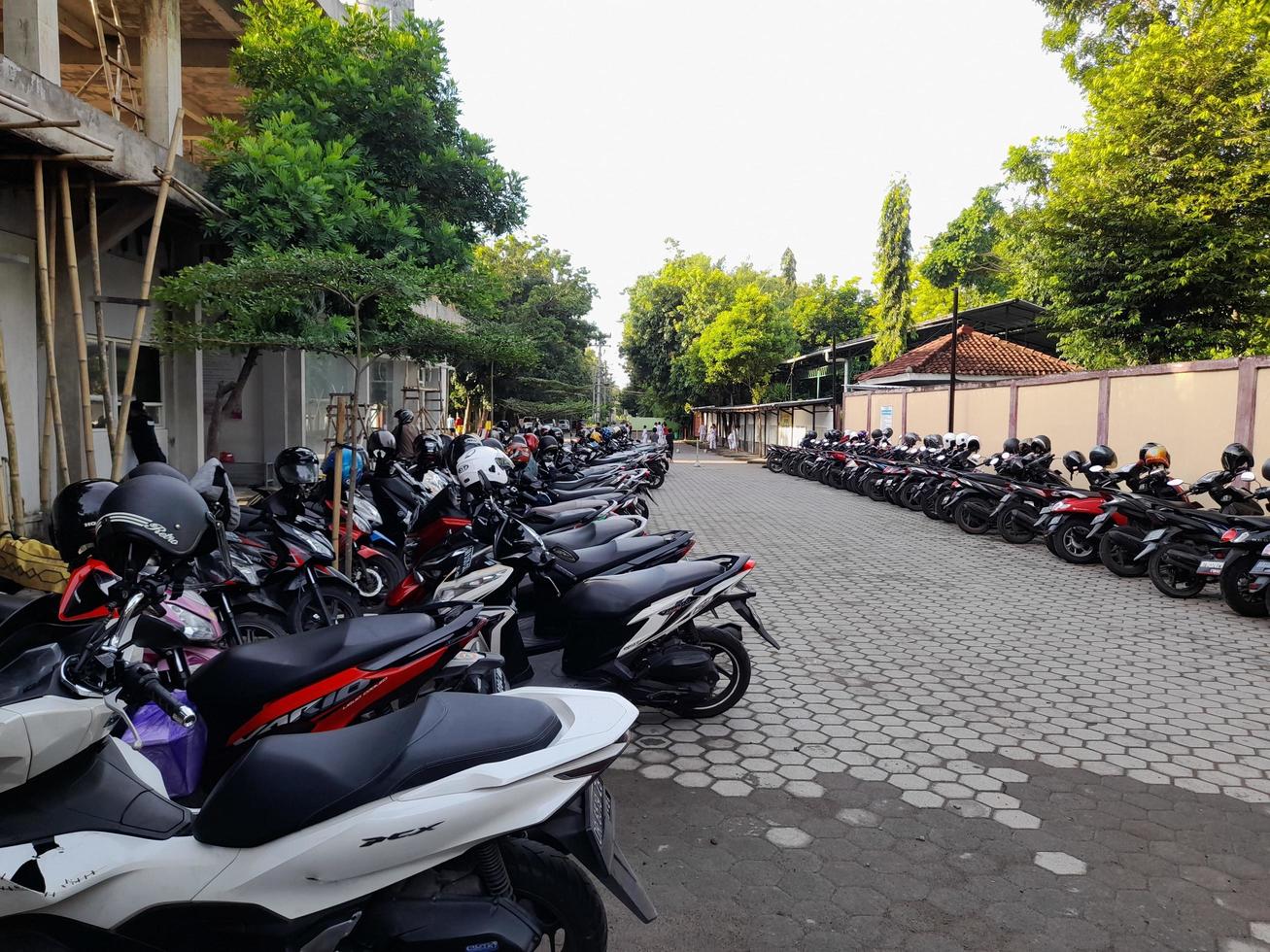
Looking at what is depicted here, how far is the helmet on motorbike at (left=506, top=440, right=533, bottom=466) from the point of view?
368 inches

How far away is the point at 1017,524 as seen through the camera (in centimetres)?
1013

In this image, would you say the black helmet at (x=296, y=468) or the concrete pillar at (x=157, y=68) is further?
the concrete pillar at (x=157, y=68)

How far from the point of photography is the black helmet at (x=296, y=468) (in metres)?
5.46

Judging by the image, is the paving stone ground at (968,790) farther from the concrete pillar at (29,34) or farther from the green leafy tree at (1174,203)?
the green leafy tree at (1174,203)

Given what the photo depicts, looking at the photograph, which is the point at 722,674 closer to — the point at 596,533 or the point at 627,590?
the point at 627,590

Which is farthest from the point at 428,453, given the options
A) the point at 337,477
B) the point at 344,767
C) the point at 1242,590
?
the point at 1242,590

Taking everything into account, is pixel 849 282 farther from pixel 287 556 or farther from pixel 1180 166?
pixel 287 556

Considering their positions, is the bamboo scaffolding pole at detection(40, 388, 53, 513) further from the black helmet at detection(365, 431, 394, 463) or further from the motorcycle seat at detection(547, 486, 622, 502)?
the motorcycle seat at detection(547, 486, 622, 502)

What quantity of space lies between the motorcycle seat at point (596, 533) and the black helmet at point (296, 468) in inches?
64.9

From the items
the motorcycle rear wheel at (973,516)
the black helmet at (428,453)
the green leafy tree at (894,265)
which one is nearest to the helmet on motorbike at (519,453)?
the black helmet at (428,453)

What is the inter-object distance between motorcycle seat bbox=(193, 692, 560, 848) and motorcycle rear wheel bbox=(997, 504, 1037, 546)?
9.42 meters

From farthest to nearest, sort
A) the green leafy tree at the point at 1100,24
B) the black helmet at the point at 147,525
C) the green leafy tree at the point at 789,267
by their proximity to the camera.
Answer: the green leafy tree at the point at 789,267 → the green leafy tree at the point at 1100,24 → the black helmet at the point at 147,525

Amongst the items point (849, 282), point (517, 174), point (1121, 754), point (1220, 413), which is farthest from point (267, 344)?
point (849, 282)

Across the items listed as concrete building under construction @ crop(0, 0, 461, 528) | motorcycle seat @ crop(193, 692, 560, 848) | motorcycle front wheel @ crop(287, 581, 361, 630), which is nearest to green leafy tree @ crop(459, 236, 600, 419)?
concrete building under construction @ crop(0, 0, 461, 528)
